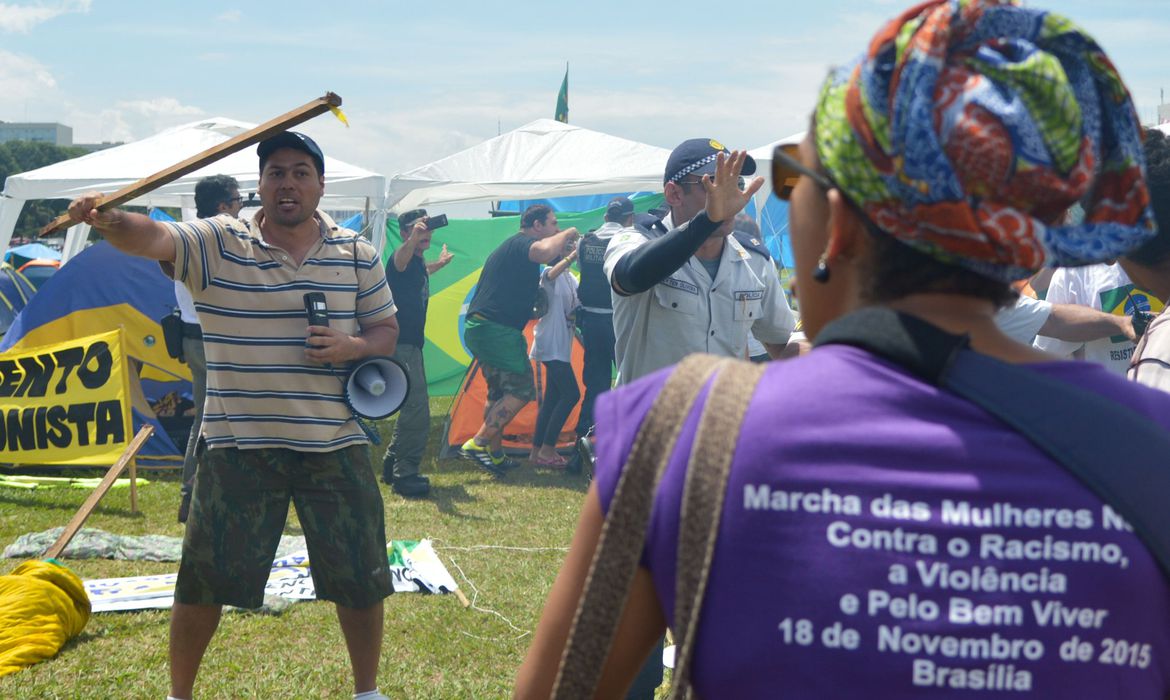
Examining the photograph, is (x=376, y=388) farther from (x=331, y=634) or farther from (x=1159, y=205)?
(x=1159, y=205)

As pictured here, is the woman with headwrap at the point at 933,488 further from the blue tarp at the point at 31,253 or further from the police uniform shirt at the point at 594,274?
the blue tarp at the point at 31,253

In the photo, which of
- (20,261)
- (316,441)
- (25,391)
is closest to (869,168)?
(316,441)

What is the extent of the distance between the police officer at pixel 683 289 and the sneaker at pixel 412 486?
4.96m

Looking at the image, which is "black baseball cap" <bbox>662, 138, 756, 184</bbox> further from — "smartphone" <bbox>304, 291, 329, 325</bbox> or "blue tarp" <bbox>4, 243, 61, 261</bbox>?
"blue tarp" <bbox>4, 243, 61, 261</bbox>

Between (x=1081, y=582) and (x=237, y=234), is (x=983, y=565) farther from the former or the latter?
(x=237, y=234)

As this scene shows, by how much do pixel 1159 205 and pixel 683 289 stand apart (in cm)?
171

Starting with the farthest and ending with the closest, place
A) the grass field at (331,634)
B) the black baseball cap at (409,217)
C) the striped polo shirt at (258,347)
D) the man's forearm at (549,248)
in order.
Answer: the black baseball cap at (409,217), the man's forearm at (549,248), the grass field at (331,634), the striped polo shirt at (258,347)

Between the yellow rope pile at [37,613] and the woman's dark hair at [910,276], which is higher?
the woman's dark hair at [910,276]

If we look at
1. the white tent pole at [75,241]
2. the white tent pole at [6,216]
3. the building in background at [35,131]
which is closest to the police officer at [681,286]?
the white tent pole at [6,216]

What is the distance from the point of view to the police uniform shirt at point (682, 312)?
3.95 meters

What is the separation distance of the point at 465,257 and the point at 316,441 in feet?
28.2

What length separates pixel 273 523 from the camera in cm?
388

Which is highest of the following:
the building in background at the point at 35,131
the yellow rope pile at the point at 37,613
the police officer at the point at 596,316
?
the police officer at the point at 596,316

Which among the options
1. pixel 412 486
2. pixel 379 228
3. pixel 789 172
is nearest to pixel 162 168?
pixel 379 228
